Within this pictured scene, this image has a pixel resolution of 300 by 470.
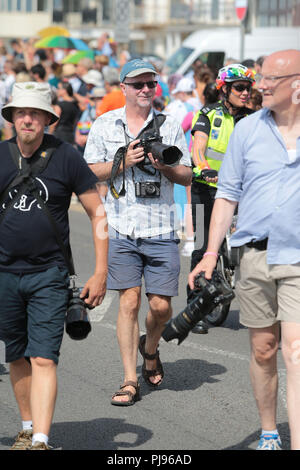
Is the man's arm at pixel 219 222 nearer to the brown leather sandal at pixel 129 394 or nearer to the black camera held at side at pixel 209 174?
the brown leather sandal at pixel 129 394

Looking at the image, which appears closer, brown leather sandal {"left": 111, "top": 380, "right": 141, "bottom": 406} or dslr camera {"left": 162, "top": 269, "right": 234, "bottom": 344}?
dslr camera {"left": 162, "top": 269, "right": 234, "bottom": 344}

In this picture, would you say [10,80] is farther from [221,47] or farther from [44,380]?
[44,380]

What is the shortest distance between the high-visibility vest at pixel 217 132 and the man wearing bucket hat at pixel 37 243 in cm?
316

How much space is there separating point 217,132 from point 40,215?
3.41m

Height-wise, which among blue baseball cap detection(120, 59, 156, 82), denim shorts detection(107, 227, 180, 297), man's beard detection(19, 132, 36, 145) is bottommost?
denim shorts detection(107, 227, 180, 297)

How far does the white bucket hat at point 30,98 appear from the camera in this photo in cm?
502

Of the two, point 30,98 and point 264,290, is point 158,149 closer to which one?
point 30,98

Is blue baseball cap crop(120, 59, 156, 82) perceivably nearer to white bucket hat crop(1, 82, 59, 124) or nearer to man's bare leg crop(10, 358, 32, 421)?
white bucket hat crop(1, 82, 59, 124)

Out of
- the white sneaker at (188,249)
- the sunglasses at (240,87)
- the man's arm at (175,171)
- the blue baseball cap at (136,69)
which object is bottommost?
the white sneaker at (188,249)

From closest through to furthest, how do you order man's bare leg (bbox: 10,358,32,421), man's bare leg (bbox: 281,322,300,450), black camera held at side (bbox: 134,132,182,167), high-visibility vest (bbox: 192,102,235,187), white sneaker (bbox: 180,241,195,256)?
man's bare leg (bbox: 281,322,300,450), man's bare leg (bbox: 10,358,32,421), black camera held at side (bbox: 134,132,182,167), high-visibility vest (bbox: 192,102,235,187), white sneaker (bbox: 180,241,195,256)

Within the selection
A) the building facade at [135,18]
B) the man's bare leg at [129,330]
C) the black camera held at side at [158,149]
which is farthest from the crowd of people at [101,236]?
the building facade at [135,18]

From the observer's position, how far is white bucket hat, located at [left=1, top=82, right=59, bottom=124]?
198 inches

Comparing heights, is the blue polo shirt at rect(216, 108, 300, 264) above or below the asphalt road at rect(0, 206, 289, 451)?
above

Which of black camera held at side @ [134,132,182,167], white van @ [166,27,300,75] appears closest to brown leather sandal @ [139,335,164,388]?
black camera held at side @ [134,132,182,167]
